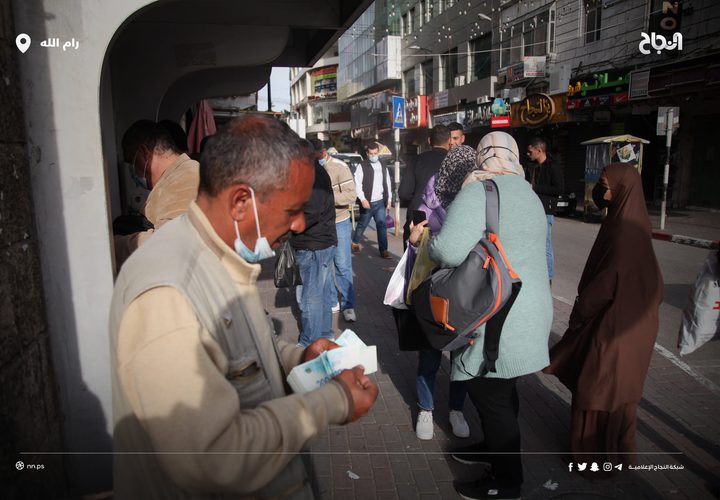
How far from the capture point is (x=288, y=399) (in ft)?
4.47

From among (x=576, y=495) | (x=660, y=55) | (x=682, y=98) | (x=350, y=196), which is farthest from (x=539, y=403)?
(x=660, y=55)

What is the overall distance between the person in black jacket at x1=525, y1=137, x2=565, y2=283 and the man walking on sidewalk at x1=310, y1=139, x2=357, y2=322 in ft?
8.24

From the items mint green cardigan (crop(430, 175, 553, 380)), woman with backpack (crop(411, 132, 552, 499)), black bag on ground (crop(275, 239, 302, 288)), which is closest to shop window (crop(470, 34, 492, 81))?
black bag on ground (crop(275, 239, 302, 288))

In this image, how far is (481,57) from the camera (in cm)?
2662

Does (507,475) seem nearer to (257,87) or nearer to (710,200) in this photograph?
(257,87)

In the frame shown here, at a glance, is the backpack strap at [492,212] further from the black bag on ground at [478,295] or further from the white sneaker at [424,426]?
the white sneaker at [424,426]

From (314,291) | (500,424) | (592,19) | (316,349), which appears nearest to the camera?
(316,349)

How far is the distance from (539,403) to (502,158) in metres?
2.24

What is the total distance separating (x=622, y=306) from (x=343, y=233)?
3.86 m

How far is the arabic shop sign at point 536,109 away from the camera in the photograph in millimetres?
20516

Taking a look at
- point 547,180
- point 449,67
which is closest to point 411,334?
point 547,180

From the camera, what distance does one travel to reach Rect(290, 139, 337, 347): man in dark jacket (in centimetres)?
486

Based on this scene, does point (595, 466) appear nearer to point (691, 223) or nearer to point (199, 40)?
point (199, 40)

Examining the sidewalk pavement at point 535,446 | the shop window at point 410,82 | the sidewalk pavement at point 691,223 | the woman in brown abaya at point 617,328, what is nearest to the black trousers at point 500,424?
the sidewalk pavement at point 535,446
